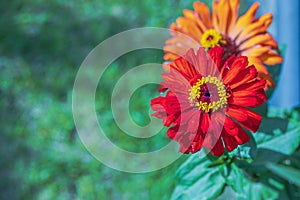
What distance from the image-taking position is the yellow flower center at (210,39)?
2.27ft

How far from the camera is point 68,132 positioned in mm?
1376

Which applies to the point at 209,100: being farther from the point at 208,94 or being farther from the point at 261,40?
the point at 261,40

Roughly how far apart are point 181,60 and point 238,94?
7cm

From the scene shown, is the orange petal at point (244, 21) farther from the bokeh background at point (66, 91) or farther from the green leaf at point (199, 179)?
the bokeh background at point (66, 91)

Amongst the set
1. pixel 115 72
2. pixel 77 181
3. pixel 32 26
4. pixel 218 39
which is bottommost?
pixel 218 39

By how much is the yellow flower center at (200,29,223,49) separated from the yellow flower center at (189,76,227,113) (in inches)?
6.0

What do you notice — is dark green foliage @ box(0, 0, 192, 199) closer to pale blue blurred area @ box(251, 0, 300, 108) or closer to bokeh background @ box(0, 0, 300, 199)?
bokeh background @ box(0, 0, 300, 199)

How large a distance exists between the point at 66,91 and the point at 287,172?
0.84m

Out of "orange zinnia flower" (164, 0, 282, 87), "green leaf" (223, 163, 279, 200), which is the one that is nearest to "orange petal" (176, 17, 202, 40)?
"orange zinnia flower" (164, 0, 282, 87)

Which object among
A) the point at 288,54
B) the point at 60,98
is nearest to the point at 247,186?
the point at 288,54

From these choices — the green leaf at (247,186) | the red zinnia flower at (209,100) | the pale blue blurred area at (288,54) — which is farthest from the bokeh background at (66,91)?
the red zinnia flower at (209,100)

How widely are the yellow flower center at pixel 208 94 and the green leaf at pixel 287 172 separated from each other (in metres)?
0.27

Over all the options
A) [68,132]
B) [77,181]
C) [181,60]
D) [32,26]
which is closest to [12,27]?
[32,26]

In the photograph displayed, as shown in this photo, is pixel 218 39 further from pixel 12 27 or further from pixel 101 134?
pixel 12 27
